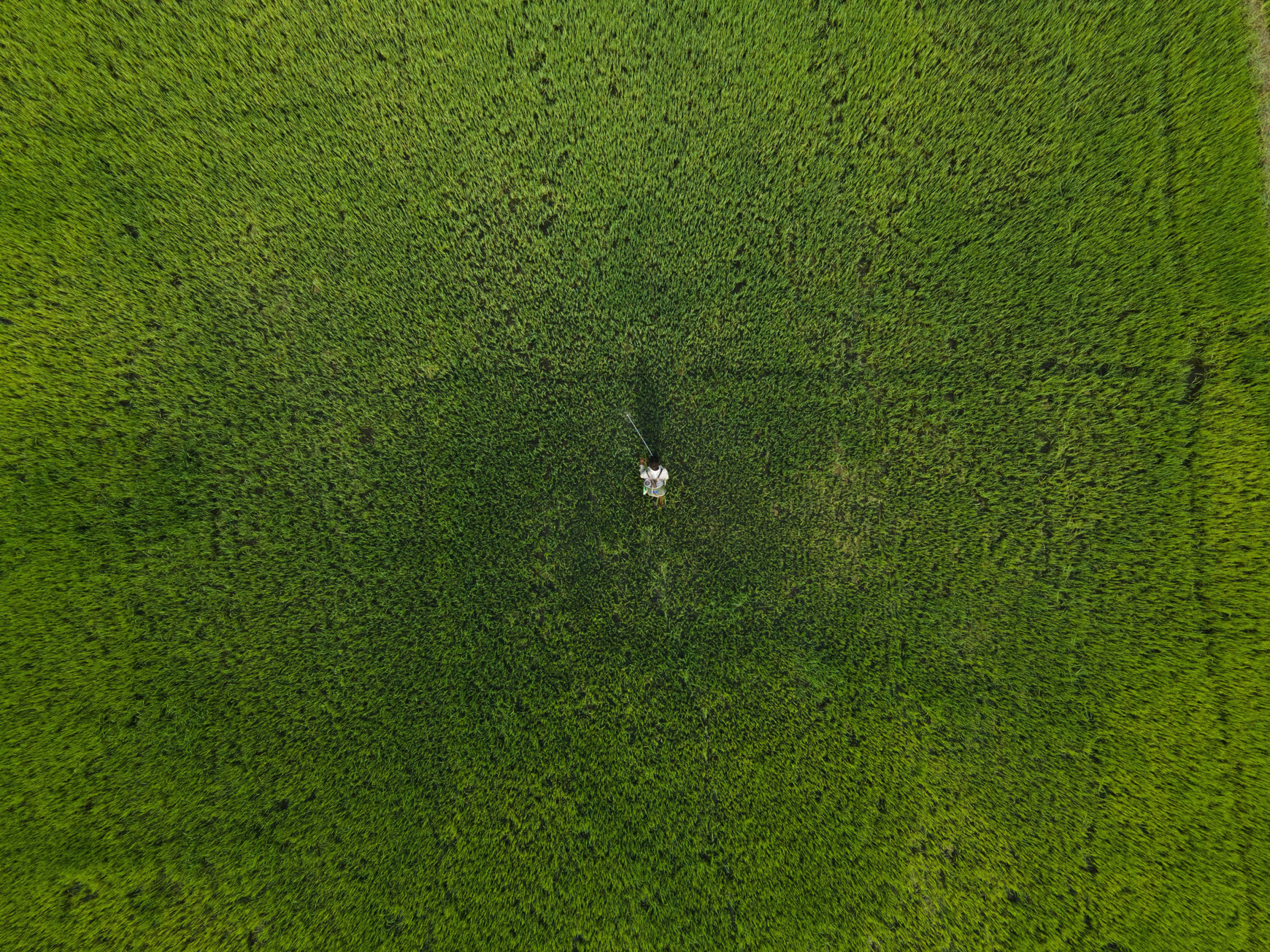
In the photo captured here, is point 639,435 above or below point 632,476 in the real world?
above

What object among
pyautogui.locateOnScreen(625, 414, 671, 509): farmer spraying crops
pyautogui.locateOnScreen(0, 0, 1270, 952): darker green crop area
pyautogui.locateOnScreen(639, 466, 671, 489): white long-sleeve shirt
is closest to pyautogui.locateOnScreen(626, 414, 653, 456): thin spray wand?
pyautogui.locateOnScreen(625, 414, 671, 509): farmer spraying crops

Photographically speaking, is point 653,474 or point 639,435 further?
point 639,435

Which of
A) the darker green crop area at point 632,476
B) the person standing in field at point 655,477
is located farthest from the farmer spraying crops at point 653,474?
the darker green crop area at point 632,476

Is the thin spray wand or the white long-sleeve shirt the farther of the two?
the thin spray wand

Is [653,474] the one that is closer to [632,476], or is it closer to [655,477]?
[655,477]

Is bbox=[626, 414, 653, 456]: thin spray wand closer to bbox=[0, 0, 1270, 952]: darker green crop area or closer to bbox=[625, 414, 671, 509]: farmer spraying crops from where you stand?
bbox=[625, 414, 671, 509]: farmer spraying crops

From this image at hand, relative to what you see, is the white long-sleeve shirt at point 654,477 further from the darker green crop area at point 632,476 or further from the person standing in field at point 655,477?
the darker green crop area at point 632,476

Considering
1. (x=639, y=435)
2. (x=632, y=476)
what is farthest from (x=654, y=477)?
(x=639, y=435)
